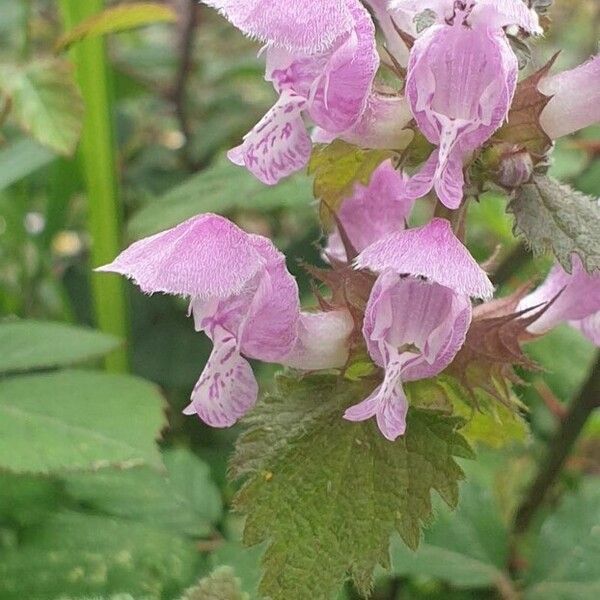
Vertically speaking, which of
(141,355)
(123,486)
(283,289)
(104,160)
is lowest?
(141,355)

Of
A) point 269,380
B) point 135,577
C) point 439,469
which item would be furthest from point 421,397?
point 269,380

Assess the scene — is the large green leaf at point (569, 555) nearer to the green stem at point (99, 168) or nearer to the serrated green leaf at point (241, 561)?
the serrated green leaf at point (241, 561)

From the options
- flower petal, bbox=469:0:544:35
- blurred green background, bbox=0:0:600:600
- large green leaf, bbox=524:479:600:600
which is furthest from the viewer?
large green leaf, bbox=524:479:600:600

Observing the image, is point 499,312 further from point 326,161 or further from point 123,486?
point 123,486

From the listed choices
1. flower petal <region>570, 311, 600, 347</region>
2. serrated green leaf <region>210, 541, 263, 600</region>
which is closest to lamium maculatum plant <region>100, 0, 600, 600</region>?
flower petal <region>570, 311, 600, 347</region>

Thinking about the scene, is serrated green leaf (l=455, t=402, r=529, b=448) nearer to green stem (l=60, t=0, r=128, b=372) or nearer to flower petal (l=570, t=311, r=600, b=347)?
flower petal (l=570, t=311, r=600, b=347)

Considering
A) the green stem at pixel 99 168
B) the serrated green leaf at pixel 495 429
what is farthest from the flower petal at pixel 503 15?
the green stem at pixel 99 168

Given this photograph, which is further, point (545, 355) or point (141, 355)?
point (141, 355)
